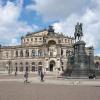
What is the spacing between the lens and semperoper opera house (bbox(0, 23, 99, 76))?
14012 cm

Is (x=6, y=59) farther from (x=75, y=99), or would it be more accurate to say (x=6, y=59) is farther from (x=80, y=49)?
(x=75, y=99)

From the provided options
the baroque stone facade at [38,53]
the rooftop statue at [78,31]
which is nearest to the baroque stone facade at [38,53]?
the baroque stone facade at [38,53]

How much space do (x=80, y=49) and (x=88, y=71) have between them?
4.39 m

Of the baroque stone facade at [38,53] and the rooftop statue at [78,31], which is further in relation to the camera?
the baroque stone facade at [38,53]

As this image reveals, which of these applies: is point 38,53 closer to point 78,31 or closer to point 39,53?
point 39,53

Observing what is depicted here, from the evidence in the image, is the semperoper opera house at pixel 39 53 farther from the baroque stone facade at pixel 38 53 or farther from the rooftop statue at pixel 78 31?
the rooftop statue at pixel 78 31

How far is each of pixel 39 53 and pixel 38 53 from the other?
1.53 ft

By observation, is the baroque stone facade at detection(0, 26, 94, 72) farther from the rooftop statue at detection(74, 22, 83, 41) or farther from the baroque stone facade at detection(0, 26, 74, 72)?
the rooftop statue at detection(74, 22, 83, 41)

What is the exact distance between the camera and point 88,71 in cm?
5156

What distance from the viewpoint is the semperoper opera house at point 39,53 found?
460ft

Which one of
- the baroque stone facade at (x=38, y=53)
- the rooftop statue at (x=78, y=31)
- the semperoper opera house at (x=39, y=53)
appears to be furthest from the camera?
the baroque stone facade at (x=38, y=53)

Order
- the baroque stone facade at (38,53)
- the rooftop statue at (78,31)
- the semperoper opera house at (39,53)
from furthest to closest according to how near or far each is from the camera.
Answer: the baroque stone facade at (38,53)
the semperoper opera house at (39,53)
the rooftop statue at (78,31)

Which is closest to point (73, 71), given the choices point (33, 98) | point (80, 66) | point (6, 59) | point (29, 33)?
point (80, 66)

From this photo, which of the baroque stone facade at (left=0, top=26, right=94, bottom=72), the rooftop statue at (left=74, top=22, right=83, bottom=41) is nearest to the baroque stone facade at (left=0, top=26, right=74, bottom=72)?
the baroque stone facade at (left=0, top=26, right=94, bottom=72)
